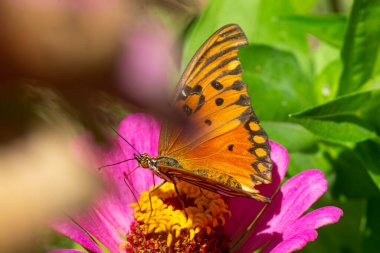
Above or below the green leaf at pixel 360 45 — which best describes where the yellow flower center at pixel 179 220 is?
below

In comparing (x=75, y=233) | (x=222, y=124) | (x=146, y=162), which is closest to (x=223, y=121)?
(x=222, y=124)

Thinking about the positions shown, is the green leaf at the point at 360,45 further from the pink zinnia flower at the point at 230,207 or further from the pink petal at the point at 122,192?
the pink petal at the point at 122,192

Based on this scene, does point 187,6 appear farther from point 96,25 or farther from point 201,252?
point 201,252

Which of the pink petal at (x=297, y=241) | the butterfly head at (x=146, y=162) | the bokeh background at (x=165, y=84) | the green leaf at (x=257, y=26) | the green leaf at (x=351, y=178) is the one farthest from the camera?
the green leaf at (x=257, y=26)

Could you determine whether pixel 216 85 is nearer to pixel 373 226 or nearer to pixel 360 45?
pixel 360 45

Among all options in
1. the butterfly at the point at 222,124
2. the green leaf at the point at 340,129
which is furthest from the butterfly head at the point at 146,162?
the green leaf at the point at 340,129

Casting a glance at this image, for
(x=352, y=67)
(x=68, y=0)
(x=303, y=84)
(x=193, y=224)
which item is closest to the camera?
(x=68, y=0)

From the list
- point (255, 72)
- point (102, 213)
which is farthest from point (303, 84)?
point (102, 213)
